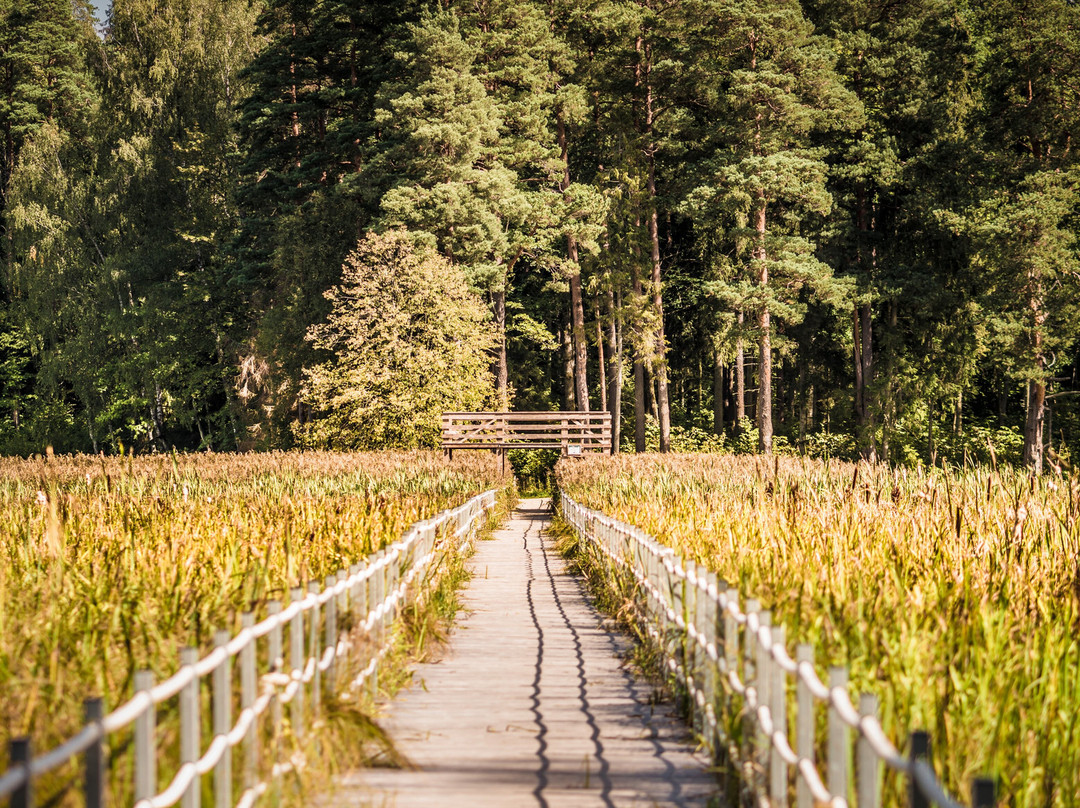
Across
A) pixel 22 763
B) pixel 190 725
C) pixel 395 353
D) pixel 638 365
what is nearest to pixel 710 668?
pixel 190 725

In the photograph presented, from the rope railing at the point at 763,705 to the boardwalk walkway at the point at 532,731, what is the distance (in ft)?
0.99

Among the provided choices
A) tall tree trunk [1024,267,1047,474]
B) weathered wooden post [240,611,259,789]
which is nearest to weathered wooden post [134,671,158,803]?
weathered wooden post [240,611,259,789]

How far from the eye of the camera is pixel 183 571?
6121 millimetres

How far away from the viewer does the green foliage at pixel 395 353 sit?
31062 mm

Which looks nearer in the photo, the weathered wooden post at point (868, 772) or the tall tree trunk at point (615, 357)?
the weathered wooden post at point (868, 772)

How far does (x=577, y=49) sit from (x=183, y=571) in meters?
38.4

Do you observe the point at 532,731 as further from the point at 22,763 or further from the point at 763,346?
the point at 763,346

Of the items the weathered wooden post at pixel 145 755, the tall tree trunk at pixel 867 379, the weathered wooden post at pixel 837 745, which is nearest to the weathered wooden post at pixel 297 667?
the weathered wooden post at pixel 145 755

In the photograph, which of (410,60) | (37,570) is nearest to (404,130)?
(410,60)

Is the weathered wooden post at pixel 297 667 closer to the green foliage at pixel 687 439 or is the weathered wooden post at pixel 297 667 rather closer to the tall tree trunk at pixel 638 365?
the tall tree trunk at pixel 638 365

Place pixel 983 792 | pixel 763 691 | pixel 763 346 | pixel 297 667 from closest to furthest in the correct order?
pixel 983 792
pixel 763 691
pixel 297 667
pixel 763 346

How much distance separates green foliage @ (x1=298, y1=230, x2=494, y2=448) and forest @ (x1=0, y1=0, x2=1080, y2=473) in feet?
0.43

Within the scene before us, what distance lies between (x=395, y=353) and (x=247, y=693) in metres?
A: 27.7

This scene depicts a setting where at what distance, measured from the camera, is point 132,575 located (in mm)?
5957
